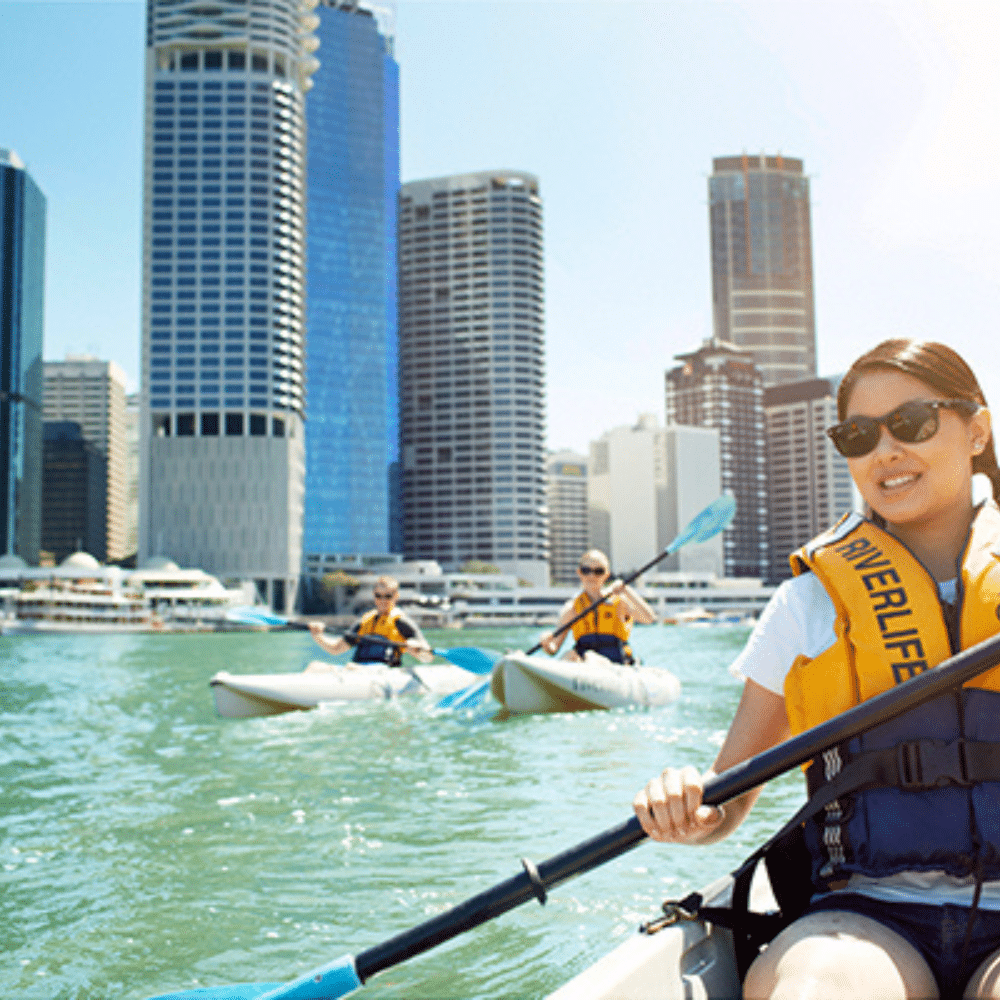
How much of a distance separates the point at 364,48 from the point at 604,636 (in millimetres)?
143661

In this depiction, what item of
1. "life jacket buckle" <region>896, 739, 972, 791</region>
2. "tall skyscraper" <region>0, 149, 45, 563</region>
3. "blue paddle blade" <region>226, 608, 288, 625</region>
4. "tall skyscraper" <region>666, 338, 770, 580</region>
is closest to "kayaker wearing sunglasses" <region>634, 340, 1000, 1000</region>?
"life jacket buckle" <region>896, 739, 972, 791</region>

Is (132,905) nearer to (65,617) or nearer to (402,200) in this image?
(65,617)

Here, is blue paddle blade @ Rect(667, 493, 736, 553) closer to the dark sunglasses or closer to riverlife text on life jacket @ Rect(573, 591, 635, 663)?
riverlife text on life jacket @ Rect(573, 591, 635, 663)

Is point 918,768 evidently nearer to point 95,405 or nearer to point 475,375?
point 475,375

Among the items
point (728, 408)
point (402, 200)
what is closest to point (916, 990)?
point (402, 200)

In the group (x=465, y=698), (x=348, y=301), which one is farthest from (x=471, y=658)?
(x=348, y=301)

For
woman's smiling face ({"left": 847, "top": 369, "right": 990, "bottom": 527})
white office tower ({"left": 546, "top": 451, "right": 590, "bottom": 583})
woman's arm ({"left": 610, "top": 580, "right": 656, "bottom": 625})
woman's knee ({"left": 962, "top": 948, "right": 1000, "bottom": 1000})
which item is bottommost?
woman's knee ({"left": 962, "top": 948, "right": 1000, "bottom": 1000})

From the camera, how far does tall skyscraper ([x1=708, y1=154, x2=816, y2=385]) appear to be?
19325cm

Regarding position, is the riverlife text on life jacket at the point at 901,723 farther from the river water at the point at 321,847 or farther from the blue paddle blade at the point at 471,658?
the blue paddle blade at the point at 471,658

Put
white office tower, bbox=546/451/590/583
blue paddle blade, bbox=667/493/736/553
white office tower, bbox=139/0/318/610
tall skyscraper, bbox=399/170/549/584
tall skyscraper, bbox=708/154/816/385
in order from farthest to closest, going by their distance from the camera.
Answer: tall skyscraper, bbox=708/154/816/385, white office tower, bbox=546/451/590/583, tall skyscraper, bbox=399/170/549/584, white office tower, bbox=139/0/318/610, blue paddle blade, bbox=667/493/736/553

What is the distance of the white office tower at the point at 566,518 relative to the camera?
573 feet

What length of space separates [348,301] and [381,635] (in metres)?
120

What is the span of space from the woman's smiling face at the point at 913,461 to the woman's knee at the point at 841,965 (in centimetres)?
87

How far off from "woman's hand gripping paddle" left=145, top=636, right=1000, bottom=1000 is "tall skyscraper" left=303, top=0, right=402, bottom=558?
123588 millimetres
